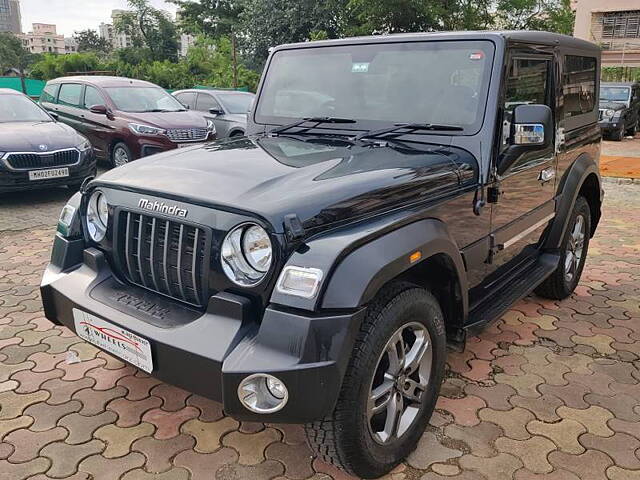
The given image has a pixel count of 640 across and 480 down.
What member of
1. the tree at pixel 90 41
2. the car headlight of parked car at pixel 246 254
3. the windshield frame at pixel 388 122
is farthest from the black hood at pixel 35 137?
the tree at pixel 90 41

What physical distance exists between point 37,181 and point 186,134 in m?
2.78

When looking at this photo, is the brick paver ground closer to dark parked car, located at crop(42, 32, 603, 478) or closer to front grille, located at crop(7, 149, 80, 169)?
dark parked car, located at crop(42, 32, 603, 478)

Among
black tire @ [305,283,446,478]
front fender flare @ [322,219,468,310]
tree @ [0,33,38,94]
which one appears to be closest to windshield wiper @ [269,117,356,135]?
front fender flare @ [322,219,468,310]

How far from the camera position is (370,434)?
2.23 metres

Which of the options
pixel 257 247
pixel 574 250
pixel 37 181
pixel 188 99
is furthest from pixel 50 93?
pixel 257 247

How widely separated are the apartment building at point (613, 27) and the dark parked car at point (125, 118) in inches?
1064

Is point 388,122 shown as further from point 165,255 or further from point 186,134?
point 186,134

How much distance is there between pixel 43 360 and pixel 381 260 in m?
2.38

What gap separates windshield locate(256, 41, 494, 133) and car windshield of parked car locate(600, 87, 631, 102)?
14.9 m

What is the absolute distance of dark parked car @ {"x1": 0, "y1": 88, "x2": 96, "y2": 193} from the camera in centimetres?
711

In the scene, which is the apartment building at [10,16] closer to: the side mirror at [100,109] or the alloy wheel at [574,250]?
the side mirror at [100,109]

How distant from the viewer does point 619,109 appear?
49.5 feet

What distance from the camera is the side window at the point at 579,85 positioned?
3.88 meters

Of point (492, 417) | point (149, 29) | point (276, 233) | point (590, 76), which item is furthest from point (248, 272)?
point (149, 29)
